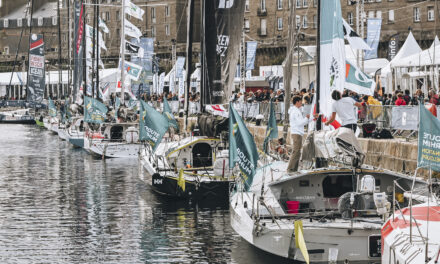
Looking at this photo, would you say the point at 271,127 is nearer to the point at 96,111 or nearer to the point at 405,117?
the point at 405,117

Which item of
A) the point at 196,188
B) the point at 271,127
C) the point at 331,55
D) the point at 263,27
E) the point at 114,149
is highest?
the point at 263,27

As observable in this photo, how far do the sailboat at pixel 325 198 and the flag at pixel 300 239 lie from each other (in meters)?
0.02

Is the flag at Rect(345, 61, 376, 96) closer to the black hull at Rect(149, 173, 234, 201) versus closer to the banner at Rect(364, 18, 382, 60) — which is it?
the black hull at Rect(149, 173, 234, 201)

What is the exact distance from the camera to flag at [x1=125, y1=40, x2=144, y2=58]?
5141cm

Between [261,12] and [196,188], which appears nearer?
[196,188]

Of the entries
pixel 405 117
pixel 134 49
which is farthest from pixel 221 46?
pixel 134 49

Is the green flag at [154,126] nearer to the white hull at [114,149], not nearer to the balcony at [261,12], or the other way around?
the white hull at [114,149]

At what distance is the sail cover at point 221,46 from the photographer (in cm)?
2838

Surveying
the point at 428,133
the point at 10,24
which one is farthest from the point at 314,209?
the point at 10,24

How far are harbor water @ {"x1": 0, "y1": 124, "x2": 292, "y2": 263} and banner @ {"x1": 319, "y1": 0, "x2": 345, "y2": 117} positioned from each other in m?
3.76

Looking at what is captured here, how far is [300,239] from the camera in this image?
14742mm

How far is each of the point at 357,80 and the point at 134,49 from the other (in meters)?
31.9

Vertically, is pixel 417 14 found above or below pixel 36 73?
above

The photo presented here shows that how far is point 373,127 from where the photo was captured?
28.4m
